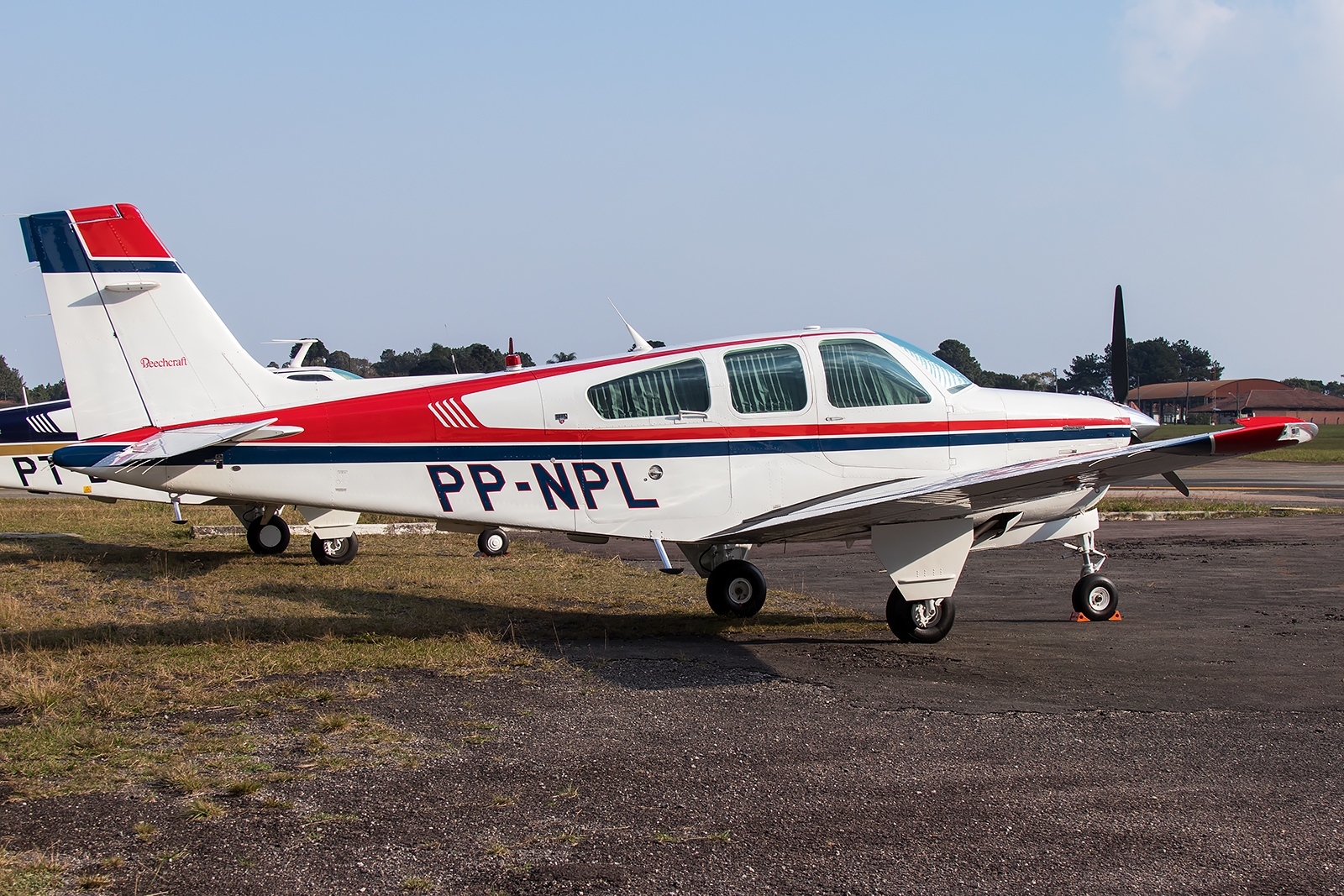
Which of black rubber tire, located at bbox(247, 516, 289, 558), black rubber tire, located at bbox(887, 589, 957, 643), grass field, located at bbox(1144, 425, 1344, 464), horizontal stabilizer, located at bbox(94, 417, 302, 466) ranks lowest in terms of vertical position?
grass field, located at bbox(1144, 425, 1344, 464)

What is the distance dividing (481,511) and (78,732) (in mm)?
A: 3326

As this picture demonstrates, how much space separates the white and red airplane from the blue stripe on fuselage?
0.6 inches

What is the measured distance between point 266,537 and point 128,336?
719 cm

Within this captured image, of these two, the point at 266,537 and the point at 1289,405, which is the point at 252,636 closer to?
the point at 266,537

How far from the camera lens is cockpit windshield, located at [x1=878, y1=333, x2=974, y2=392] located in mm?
8828

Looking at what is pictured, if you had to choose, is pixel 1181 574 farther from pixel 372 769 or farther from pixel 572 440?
pixel 372 769

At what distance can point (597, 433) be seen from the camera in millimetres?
8398

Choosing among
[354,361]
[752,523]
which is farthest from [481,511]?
[354,361]

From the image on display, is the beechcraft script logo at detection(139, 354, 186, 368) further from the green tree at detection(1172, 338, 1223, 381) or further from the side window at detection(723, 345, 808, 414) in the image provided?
the green tree at detection(1172, 338, 1223, 381)

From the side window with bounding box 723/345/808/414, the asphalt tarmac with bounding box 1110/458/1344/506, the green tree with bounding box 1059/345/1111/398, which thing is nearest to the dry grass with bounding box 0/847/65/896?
the side window with bounding box 723/345/808/414

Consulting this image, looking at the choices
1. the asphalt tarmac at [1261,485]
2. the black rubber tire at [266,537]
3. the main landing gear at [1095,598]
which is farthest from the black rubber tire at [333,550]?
the asphalt tarmac at [1261,485]

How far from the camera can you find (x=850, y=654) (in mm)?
8203

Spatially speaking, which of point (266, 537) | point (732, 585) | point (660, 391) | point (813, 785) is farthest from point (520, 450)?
point (266, 537)

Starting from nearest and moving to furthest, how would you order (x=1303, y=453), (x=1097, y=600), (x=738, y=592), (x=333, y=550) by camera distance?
1. (x=1097, y=600)
2. (x=738, y=592)
3. (x=333, y=550)
4. (x=1303, y=453)
